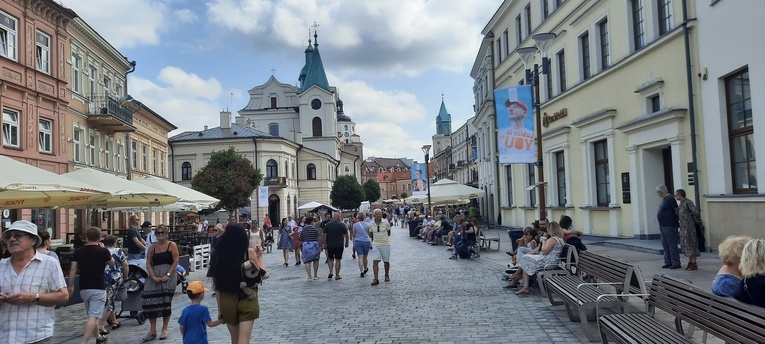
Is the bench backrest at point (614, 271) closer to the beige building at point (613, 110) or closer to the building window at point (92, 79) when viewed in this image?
the beige building at point (613, 110)

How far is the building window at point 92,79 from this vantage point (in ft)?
99.9

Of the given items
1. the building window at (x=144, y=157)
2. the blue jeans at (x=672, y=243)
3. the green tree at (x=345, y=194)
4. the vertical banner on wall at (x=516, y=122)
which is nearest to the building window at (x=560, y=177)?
the vertical banner on wall at (x=516, y=122)

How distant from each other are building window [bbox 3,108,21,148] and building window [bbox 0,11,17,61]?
2.01 metres

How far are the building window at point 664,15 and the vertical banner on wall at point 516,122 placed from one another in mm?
4365

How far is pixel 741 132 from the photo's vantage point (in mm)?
13805

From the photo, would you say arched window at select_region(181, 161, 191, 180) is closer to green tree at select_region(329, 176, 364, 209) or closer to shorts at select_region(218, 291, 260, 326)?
green tree at select_region(329, 176, 364, 209)

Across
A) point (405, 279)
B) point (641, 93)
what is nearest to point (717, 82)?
point (641, 93)

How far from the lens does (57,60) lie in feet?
82.8

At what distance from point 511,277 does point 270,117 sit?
82.3 meters

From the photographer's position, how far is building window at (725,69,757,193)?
13484 mm

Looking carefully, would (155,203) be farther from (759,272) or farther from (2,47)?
(759,272)

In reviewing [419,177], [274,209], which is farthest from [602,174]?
[274,209]

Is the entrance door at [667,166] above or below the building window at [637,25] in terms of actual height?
below

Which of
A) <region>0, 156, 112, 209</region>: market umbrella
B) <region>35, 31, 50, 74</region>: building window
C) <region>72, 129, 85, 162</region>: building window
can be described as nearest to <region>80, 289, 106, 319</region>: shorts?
<region>0, 156, 112, 209</region>: market umbrella
